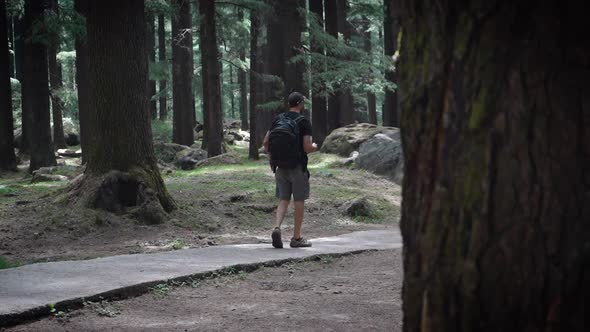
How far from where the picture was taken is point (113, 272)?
657cm

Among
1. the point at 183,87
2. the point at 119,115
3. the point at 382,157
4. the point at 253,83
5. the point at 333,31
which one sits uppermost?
the point at 333,31

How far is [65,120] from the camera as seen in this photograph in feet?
109

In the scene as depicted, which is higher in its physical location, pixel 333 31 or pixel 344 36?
pixel 344 36

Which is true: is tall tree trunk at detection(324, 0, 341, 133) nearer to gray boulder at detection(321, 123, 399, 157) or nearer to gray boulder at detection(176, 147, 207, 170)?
gray boulder at detection(321, 123, 399, 157)

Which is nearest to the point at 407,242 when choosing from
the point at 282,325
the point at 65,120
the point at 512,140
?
the point at 512,140

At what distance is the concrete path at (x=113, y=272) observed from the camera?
5.25 meters

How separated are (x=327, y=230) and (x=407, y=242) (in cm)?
883

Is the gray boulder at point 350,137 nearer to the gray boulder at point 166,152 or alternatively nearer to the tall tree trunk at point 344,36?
the gray boulder at point 166,152

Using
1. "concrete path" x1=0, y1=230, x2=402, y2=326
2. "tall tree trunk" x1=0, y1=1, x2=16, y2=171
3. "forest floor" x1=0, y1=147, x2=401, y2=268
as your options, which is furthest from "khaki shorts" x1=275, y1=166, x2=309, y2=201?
"tall tree trunk" x1=0, y1=1, x2=16, y2=171

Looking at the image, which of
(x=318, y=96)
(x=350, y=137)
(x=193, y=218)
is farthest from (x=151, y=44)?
(x=193, y=218)

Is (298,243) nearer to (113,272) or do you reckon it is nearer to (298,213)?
(298,213)

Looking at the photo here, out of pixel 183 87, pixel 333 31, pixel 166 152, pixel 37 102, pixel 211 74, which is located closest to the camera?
pixel 37 102

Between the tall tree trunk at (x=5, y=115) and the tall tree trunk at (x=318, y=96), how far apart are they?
9714 mm

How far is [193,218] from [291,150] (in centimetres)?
289
